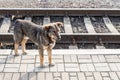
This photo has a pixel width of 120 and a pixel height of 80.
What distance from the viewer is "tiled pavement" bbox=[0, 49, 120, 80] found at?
759 centimetres

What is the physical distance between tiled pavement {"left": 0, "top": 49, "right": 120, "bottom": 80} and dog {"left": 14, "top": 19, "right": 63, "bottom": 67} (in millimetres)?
270

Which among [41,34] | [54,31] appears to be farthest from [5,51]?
[54,31]

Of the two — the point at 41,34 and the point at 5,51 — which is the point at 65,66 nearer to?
the point at 41,34

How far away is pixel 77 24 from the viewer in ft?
34.2

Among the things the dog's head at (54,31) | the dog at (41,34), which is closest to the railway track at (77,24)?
the dog at (41,34)

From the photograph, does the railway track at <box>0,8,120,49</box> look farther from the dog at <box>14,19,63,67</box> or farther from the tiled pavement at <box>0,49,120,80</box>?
the dog at <box>14,19,63,67</box>

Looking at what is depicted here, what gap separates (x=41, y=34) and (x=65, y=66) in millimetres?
1210

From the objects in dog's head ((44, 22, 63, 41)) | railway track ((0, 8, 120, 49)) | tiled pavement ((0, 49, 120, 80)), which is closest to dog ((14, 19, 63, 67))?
dog's head ((44, 22, 63, 41))

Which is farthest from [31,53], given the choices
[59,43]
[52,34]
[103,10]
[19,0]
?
[19,0]

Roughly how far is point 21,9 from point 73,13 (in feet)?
6.20

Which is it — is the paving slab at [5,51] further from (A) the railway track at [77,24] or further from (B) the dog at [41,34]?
(A) the railway track at [77,24]

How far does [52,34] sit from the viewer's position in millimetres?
6977

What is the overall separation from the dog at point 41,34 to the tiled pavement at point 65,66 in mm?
270

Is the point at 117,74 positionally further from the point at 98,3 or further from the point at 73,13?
the point at 98,3
